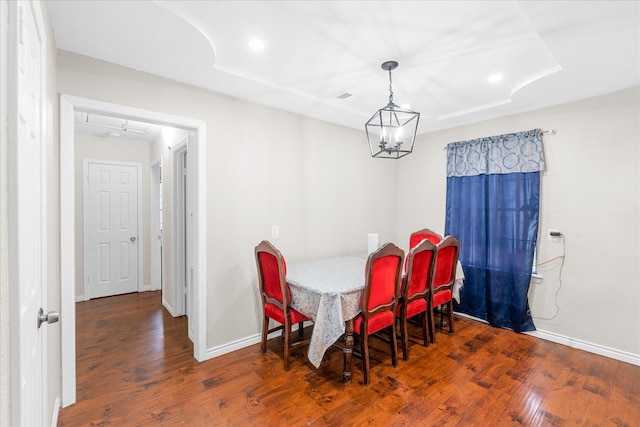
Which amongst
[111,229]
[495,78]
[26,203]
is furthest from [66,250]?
[495,78]

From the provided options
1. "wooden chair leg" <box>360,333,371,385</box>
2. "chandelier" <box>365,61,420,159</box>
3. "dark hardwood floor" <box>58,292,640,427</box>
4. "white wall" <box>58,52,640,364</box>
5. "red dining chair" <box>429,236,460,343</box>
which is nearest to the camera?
"dark hardwood floor" <box>58,292,640,427</box>

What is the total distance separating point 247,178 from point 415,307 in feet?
6.81

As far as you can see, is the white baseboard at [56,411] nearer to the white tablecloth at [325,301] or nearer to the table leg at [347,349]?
the white tablecloth at [325,301]

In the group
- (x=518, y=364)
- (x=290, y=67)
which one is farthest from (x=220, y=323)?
(x=518, y=364)

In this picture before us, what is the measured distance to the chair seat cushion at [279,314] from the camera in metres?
2.61

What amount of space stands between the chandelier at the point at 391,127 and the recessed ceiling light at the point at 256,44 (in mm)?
934

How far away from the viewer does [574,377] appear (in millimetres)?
2502

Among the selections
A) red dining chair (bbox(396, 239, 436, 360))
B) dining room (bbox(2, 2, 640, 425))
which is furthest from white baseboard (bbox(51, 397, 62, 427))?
red dining chair (bbox(396, 239, 436, 360))

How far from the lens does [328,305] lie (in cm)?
231

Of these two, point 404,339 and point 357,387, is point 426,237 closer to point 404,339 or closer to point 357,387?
point 404,339

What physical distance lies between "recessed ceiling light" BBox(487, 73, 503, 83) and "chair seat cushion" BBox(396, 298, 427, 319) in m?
2.13

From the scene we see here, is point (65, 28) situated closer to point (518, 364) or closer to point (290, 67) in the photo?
point (290, 67)

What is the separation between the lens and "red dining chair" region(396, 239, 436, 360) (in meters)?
2.74

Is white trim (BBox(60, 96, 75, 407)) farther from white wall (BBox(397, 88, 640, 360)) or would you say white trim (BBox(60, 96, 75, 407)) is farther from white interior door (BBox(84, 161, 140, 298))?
white wall (BBox(397, 88, 640, 360))
